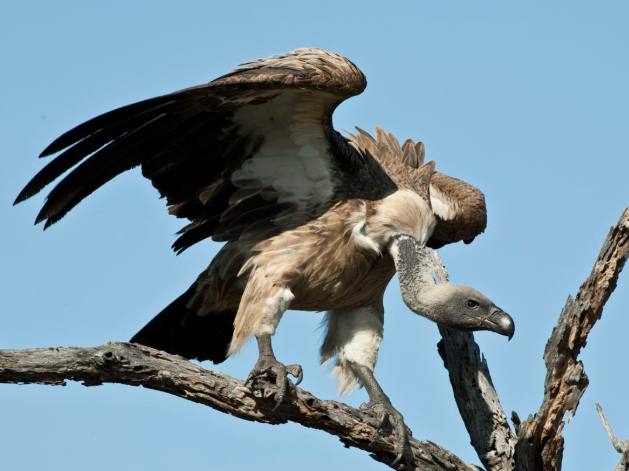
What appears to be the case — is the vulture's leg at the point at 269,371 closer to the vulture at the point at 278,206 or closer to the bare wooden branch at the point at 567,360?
the vulture at the point at 278,206

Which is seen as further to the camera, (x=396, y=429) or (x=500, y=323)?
(x=500, y=323)

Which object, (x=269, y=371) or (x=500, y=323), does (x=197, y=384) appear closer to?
(x=269, y=371)

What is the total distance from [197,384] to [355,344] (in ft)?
7.80

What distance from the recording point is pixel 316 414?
6.17 meters

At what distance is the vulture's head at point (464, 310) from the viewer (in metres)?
7.44

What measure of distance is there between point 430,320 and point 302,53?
1.99 m

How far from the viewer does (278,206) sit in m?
7.82

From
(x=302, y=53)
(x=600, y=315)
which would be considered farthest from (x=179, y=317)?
(x=600, y=315)

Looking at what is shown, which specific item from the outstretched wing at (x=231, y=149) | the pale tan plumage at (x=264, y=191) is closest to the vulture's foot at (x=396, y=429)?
the pale tan plumage at (x=264, y=191)

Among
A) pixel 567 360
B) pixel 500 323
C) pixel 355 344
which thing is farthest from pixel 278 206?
pixel 567 360

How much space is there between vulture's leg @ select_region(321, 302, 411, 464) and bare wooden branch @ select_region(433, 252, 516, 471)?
0.50 m

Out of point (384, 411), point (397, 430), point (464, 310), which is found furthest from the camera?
point (464, 310)

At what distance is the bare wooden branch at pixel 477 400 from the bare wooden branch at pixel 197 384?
2.03ft

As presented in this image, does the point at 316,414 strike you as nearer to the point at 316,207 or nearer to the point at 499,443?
the point at 499,443
